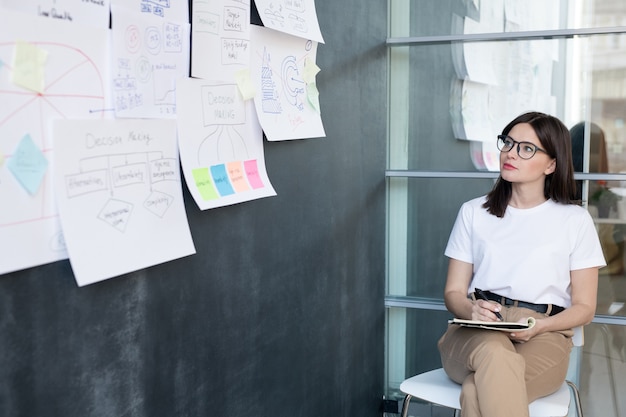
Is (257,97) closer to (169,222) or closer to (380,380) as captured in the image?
(169,222)

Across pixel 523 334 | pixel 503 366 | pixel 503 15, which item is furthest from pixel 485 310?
pixel 503 15

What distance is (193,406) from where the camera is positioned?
6.25ft

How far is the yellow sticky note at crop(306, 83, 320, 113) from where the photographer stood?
245cm

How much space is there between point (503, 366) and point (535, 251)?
1.56 feet

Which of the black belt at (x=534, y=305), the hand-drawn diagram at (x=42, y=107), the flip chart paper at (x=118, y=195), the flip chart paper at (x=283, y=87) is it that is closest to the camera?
the hand-drawn diagram at (x=42, y=107)

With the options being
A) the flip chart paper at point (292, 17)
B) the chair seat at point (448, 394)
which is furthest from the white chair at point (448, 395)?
the flip chart paper at point (292, 17)

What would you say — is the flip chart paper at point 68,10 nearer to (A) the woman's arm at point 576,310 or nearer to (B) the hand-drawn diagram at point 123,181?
(B) the hand-drawn diagram at point 123,181

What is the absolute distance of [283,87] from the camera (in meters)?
2.28

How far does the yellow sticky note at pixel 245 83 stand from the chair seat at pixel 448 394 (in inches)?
39.7

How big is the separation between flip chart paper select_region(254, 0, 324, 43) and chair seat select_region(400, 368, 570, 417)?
1.14m

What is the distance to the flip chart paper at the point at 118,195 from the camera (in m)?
1.42

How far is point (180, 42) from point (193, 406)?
896mm

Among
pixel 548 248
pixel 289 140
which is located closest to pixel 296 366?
pixel 289 140

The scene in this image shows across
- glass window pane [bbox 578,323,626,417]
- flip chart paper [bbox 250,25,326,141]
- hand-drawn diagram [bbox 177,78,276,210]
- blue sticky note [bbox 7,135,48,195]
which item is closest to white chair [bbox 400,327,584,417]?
glass window pane [bbox 578,323,626,417]
